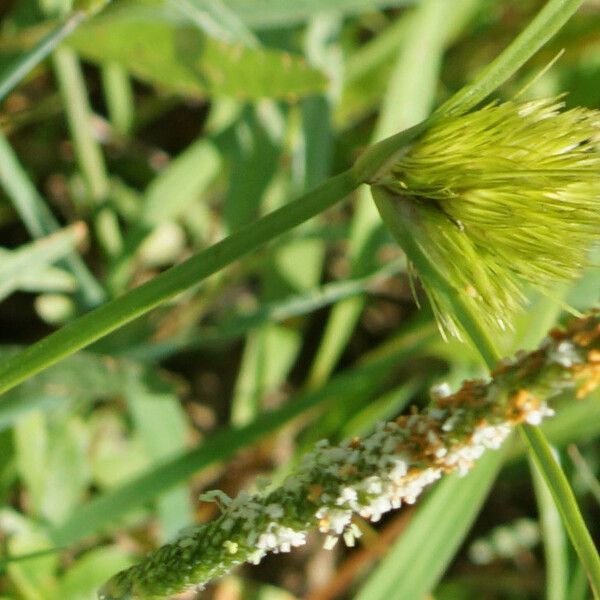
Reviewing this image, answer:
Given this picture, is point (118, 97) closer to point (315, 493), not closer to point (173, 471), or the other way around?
point (173, 471)

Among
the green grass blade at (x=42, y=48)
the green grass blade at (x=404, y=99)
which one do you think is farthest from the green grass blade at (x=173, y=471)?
the green grass blade at (x=42, y=48)

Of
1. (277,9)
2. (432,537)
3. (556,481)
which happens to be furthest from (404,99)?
(556,481)

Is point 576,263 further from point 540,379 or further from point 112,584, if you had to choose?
point 112,584

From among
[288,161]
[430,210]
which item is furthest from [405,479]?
[288,161]

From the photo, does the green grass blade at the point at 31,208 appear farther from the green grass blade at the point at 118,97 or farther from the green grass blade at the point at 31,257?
the green grass blade at the point at 118,97

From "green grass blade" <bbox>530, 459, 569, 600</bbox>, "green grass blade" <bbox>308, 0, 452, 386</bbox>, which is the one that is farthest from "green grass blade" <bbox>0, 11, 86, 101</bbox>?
"green grass blade" <bbox>530, 459, 569, 600</bbox>

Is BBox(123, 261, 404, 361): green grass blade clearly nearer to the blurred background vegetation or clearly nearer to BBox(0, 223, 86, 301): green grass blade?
the blurred background vegetation
